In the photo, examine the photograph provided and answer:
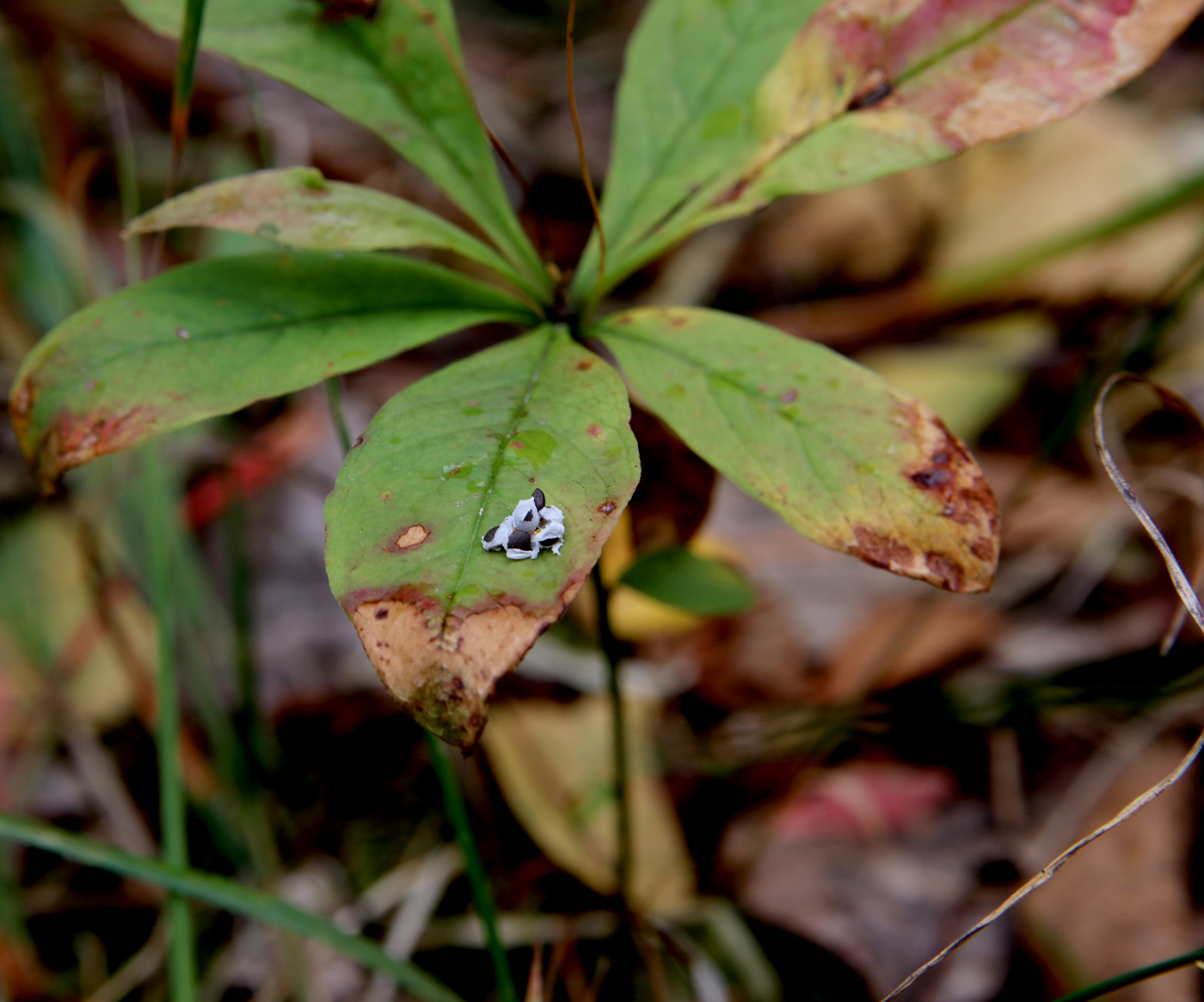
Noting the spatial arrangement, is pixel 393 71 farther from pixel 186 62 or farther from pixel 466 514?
pixel 466 514

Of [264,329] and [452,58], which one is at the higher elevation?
[452,58]

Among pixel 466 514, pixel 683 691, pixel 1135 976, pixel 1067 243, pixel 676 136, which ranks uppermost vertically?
pixel 676 136

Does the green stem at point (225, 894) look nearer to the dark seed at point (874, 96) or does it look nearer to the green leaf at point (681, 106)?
the green leaf at point (681, 106)

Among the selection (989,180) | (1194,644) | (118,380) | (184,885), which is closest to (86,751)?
(184,885)

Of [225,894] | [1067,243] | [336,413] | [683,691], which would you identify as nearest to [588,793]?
[683,691]

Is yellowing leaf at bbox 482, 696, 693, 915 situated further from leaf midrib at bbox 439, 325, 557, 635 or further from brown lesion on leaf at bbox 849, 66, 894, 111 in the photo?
brown lesion on leaf at bbox 849, 66, 894, 111

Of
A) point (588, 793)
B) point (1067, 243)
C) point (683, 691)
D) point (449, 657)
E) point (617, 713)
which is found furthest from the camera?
point (1067, 243)

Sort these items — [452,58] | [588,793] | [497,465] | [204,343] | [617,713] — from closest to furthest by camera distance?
[497,465] < [204,343] < [452,58] < [617,713] < [588,793]
